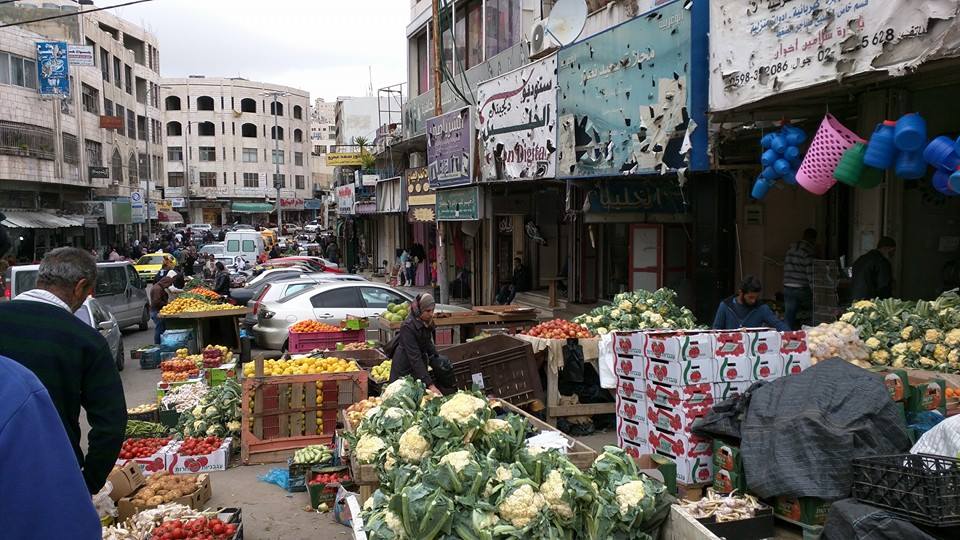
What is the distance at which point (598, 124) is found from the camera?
12.3m

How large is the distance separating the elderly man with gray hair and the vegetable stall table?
35.8ft

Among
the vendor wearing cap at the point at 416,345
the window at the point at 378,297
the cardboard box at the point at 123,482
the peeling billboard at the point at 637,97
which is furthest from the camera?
the window at the point at 378,297

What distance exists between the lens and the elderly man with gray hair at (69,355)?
3.35 m

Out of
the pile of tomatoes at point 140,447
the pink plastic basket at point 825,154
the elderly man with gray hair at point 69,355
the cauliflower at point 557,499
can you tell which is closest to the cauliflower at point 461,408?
the cauliflower at point 557,499

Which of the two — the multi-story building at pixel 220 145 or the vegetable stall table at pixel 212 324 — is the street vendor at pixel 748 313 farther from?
the multi-story building at pixel 220 145

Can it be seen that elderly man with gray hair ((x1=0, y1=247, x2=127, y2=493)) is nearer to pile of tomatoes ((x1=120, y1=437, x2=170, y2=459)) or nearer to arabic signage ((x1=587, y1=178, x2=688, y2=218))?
pile of tomatoes ((x1=120, y1=437, x2=170, y2=459))

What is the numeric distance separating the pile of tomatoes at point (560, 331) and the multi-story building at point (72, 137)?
22.7 meters

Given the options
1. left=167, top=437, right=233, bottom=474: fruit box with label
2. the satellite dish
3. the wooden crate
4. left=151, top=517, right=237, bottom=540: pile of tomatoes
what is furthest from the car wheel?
left=151, top=517, right=237, bottom=540: pile of tomatoes

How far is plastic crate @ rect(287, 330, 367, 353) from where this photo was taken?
12.4 meters

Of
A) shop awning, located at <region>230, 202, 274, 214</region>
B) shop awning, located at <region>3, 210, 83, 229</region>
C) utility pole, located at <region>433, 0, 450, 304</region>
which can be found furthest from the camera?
shop awning, located at <region>230, 202, 274, 214</region>

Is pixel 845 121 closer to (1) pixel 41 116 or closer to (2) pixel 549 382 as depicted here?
(2) pixel 549 382

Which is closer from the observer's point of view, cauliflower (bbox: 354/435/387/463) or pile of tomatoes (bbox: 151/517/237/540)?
cauliflower (bbox: 354/435/387/463)

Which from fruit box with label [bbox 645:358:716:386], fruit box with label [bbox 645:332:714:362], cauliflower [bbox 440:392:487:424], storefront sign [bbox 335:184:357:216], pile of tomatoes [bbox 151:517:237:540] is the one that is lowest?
pile of tomatoes [bbox 151:517:237:540]

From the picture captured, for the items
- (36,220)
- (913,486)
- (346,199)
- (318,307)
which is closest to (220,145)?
(346,199)
